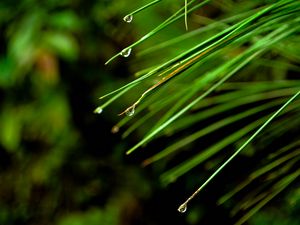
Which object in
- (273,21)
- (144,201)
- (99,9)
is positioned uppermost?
(273,21)

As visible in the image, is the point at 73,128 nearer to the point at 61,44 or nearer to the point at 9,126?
the point at 9,126

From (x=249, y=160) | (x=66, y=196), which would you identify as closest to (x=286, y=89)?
(x=249, y=160)

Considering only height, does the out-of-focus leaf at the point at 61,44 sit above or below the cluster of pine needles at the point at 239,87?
below

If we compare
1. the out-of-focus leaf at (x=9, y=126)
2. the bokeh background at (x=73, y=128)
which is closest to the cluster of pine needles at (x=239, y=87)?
the bokeh background at (x=73, y=128)

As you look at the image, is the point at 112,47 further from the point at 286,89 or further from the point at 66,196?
the point at 286,89

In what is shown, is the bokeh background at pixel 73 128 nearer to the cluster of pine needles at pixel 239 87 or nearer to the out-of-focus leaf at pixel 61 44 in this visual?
the out-of-focus leaf at pixel 61 44

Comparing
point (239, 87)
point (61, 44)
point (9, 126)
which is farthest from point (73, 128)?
point (239, 87)

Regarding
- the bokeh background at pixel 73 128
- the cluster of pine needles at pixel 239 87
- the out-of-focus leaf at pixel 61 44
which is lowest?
the bokeh background at pixel 73 128

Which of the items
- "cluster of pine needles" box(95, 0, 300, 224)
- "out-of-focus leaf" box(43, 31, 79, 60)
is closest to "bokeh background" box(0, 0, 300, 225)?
"out-of-focus leaf" box(43, 31, 79, 60)

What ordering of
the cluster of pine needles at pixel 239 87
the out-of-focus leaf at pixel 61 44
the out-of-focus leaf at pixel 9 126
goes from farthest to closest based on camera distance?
the out-of-focus leaf at pixel 9 126 → the out-of-focus leaf at pixel 61 44 → the cluster of pine needles at pixel 239 87
